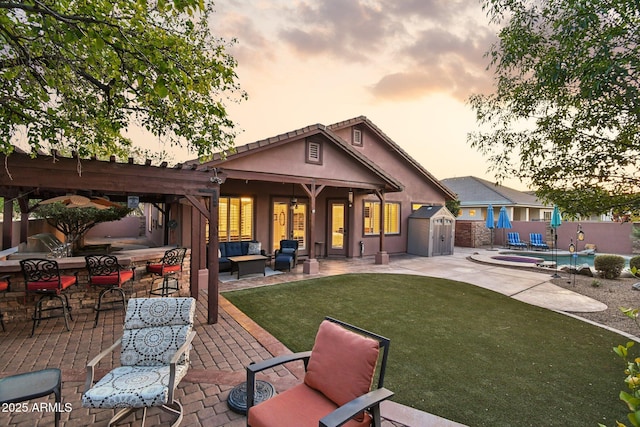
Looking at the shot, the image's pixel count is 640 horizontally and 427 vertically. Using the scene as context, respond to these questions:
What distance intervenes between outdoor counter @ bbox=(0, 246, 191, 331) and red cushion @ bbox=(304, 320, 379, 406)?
4966mm

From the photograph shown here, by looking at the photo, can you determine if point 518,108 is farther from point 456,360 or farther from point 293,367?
point 293,367

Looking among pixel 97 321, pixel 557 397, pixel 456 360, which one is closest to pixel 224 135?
pixel 97 321

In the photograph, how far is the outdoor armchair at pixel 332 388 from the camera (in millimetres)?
2105

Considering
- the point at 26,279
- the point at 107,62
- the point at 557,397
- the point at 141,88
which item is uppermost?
the point at 107,62

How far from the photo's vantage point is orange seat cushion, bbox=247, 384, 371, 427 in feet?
6.95

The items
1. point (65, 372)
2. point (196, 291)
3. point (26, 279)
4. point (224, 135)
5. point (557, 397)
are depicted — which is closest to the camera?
point (557, 397)

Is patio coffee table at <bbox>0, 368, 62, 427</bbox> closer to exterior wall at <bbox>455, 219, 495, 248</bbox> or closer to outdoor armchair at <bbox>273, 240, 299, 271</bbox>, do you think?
outdoor armchair at <bbox>273, 240, 299, 271</bbox>

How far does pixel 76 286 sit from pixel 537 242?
21.0 meters

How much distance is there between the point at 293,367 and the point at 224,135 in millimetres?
4127

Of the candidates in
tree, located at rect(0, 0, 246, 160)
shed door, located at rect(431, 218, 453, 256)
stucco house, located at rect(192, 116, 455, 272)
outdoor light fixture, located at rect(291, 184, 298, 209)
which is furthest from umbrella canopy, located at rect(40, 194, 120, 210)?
shed door, located at rect(431, 218, 453, 256)

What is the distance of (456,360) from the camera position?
13.5 ft

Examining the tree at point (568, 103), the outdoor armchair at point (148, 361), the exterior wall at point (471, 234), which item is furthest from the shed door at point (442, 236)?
the outdoor armchair at point (148, 361)

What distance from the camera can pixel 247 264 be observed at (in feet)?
29.2

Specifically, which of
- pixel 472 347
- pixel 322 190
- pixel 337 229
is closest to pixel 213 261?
pixel 472 347
